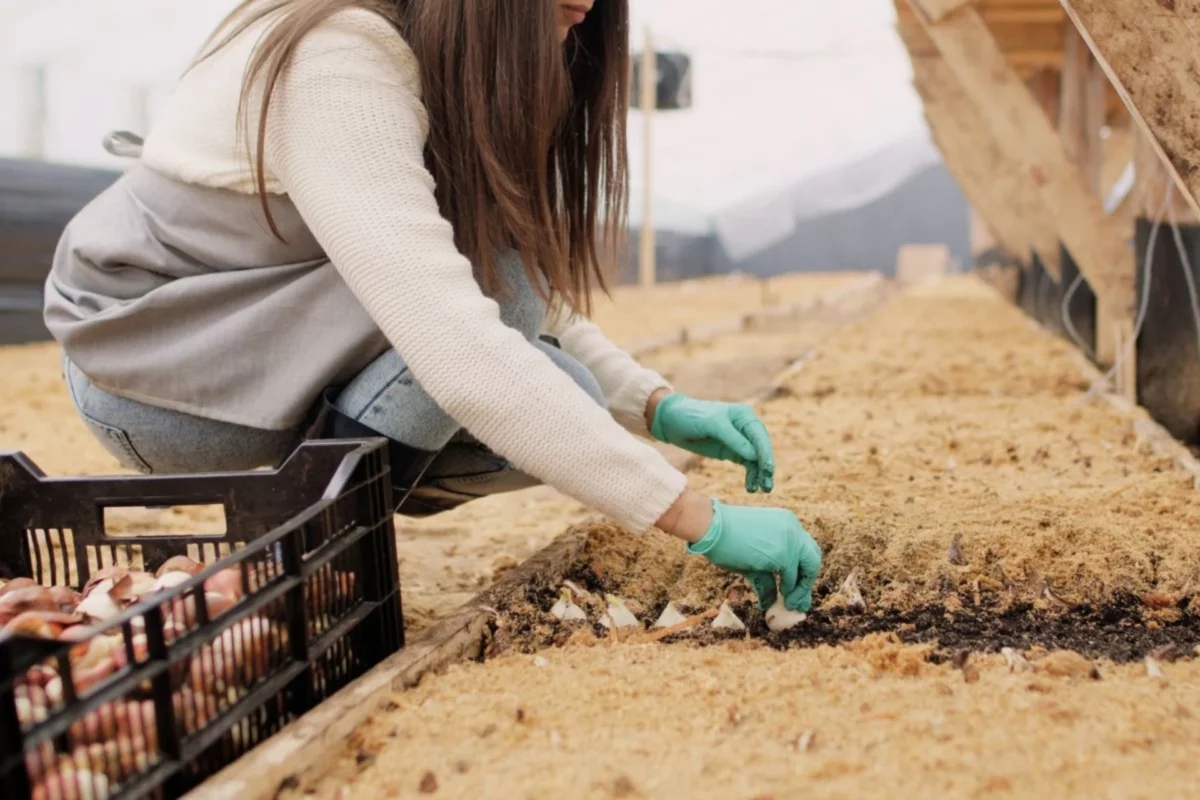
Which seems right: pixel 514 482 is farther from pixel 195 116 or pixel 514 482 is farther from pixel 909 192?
pixel 909 192

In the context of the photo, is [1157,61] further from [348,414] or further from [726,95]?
[726,95]

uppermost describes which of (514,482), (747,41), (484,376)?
(747,41)

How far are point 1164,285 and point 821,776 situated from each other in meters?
2.65

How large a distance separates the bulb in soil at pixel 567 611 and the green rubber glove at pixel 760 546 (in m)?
0.24

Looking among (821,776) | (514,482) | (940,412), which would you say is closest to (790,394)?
(940,412)

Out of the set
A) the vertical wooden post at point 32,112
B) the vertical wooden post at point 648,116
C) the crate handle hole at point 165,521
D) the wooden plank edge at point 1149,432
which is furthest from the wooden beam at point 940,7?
the vertical wooden post at point 32,112

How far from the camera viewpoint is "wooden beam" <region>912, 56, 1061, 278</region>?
19.0 ft

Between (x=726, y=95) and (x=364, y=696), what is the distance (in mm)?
15742

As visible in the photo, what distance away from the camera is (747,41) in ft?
51.6

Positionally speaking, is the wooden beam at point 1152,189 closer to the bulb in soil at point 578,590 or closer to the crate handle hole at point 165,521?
the bulb in soil at point 578,590

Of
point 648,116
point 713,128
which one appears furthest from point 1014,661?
point 713,128

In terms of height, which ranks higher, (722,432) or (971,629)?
(722,432)

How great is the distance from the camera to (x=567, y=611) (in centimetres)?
169

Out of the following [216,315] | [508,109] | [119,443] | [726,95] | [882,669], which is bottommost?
[882,669]
